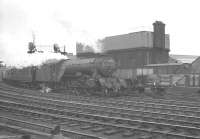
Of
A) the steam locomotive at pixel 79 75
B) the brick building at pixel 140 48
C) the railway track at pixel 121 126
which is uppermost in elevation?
the brick building at pixel 140 48

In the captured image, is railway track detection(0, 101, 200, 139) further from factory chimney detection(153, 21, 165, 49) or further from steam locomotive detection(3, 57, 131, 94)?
factory chimney detection(153, 21, 165, 49)

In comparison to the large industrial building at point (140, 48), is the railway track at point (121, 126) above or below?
below

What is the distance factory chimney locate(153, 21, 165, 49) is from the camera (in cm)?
4144

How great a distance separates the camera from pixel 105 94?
19.4 meters

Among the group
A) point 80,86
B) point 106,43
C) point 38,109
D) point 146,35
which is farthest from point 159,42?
point 38,109

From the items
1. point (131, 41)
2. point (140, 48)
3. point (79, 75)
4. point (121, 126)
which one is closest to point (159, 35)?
point (140, 48)

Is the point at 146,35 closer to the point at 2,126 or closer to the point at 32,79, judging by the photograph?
the point at 32,79

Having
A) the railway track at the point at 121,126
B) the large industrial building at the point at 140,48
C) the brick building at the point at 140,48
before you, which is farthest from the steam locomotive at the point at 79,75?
the brick building at the point at 140,48

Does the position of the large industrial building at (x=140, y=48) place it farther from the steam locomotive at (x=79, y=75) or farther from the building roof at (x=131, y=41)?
the steam locomotive at (x=79, y=75)

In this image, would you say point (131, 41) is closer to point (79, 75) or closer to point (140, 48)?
point (140, 48)

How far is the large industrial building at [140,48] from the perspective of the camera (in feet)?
133

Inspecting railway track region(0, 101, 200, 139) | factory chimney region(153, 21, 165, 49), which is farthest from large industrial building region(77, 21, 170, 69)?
railway track region(0, 101, 200, 139)

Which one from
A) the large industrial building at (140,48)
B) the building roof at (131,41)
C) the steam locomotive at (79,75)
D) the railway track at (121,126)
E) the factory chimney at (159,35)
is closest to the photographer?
the railway track at (121,126)

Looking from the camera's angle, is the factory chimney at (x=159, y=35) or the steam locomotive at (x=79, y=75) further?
the factory chimney at (x=159, y=35)
